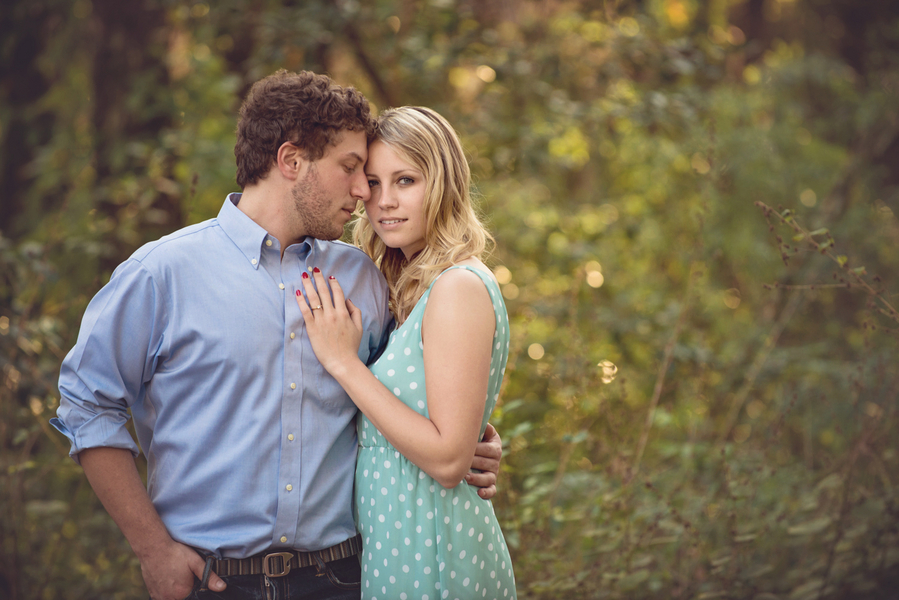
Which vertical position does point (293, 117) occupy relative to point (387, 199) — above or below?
above

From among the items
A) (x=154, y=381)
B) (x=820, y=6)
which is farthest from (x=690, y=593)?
(x=820, y=6)

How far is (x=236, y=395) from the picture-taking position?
71.4 inches

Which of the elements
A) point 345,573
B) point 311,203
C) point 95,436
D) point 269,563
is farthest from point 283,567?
point 311,203

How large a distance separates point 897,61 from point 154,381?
24.0 ft

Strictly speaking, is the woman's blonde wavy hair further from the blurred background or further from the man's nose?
the blurred background

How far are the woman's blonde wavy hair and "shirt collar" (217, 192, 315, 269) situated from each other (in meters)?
0.40

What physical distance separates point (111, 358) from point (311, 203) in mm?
679

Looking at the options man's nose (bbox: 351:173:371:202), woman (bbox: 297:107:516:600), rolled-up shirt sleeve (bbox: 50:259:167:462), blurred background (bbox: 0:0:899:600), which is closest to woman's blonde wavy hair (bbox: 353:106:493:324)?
woman (bbox: 297:107:516:600)

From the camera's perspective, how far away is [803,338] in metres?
6.57

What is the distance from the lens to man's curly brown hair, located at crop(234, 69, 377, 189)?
1.96 meters

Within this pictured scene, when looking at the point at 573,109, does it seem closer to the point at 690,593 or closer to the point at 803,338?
the point at 690,593

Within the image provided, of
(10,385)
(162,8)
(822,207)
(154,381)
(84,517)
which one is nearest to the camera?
(154,381)

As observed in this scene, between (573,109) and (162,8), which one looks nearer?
(573,109)

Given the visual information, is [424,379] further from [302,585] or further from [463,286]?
[302,585]
